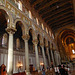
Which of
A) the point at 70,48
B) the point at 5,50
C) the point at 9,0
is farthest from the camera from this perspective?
the point at 70,48

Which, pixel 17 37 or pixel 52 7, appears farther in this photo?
pixel 52 7

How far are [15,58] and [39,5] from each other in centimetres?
1137

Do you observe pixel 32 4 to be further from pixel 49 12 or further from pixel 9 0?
pixel 9 0

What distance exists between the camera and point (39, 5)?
16.2m

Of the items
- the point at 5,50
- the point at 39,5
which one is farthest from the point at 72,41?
A: the point at 5,50

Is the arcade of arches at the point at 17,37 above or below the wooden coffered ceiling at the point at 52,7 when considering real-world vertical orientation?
below

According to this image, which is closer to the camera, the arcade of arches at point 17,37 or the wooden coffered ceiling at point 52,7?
the arcade of arches at point 17,37

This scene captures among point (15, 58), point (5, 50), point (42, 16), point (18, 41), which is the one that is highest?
point (42, 16)

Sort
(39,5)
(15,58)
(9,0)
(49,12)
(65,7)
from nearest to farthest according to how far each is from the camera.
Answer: (9,0), (15,58), (39,5), (65,7), (49,12)

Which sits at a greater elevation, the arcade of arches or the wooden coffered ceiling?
the wooden coffered ceiling

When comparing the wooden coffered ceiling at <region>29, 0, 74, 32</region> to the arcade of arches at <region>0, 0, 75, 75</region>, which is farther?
the wooden coffered ceiling at <region>29, 0, 74, 32</region>

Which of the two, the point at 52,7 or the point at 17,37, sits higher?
the point at 52,7

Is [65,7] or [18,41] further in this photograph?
[65,7]

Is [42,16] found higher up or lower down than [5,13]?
higher up
